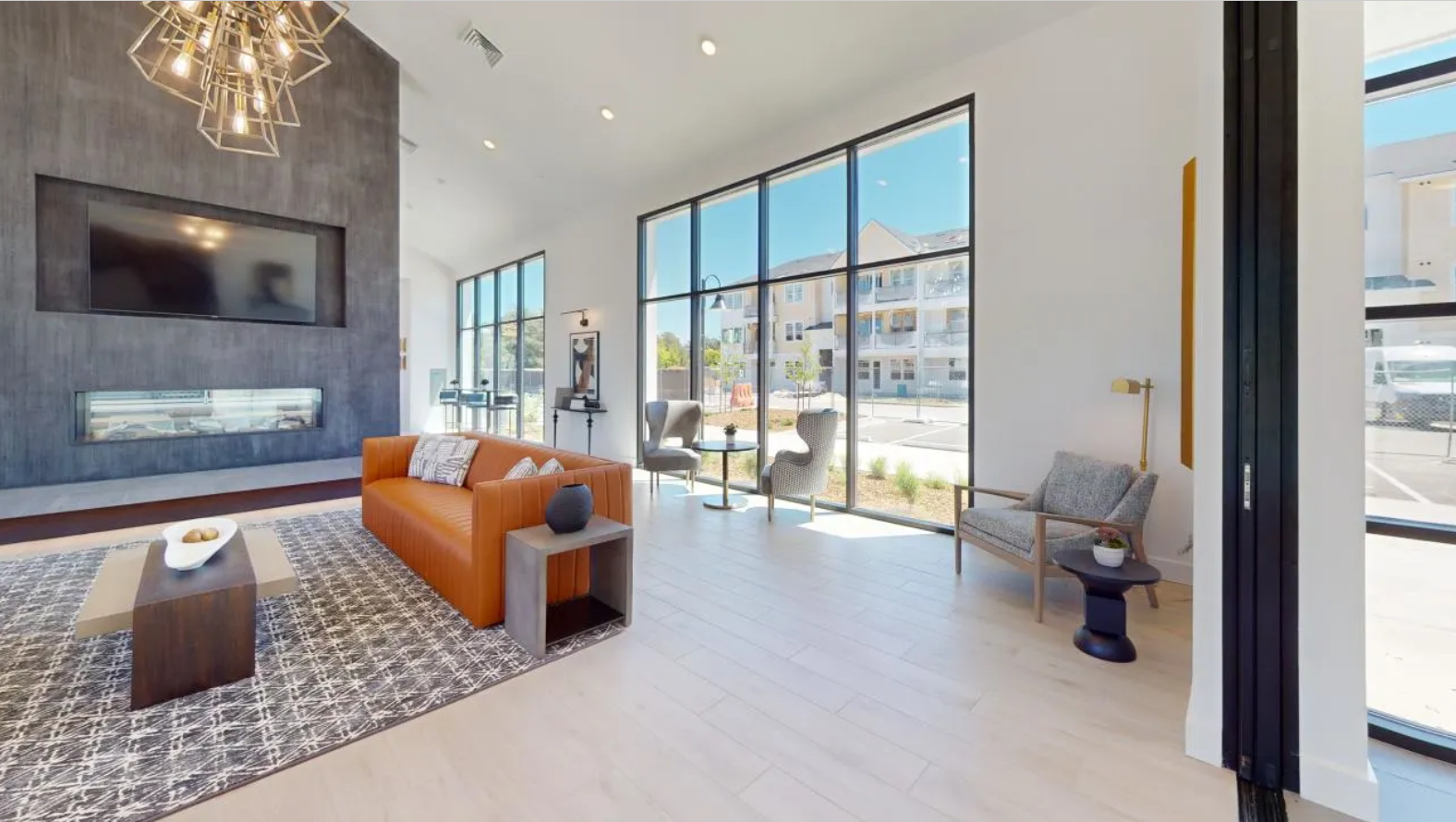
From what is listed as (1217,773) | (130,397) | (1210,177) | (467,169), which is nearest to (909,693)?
(1217,773)

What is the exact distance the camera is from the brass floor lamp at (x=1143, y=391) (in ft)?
11.0

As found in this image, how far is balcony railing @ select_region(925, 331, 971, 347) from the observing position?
175 inches

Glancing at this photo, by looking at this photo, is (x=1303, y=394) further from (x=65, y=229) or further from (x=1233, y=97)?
(x=65, y=229)

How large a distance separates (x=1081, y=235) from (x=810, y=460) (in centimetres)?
258

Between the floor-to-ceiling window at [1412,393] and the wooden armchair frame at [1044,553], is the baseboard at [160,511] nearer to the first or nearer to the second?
the wooden armchair frame at [1044,553]

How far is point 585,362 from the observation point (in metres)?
8.27

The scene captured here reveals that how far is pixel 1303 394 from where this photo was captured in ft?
5.42

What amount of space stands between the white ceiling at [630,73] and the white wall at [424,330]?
12.9 feet

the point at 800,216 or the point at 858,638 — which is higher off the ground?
the point at 800,216

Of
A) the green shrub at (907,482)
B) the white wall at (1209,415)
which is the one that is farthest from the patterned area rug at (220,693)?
the green shrub at (907,482)

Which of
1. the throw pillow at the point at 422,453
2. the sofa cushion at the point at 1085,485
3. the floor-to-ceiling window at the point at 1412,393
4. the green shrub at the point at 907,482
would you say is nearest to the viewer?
the floor-to-ceiling window at the point at 1412,393

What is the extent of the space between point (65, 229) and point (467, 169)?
4200 mm

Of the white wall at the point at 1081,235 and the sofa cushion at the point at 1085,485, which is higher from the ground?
the white wall at the point at 1081,235

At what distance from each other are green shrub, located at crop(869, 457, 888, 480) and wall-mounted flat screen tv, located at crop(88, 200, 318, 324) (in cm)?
629
